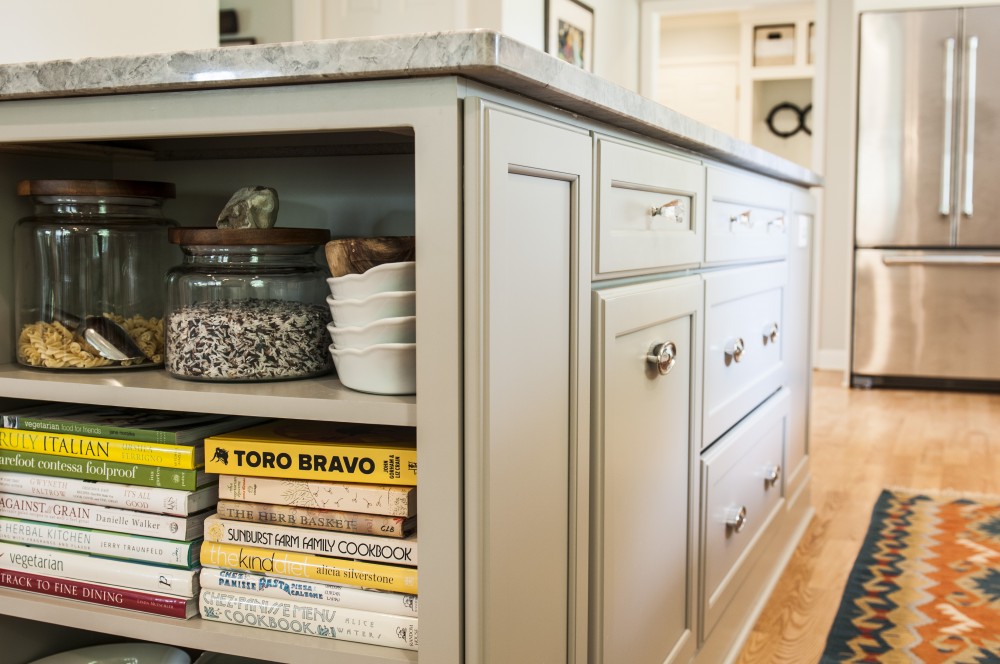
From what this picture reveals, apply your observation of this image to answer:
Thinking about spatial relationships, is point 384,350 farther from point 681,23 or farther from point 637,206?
point 681,23

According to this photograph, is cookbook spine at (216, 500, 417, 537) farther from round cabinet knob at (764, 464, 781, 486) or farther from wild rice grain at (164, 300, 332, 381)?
round cabinet knob at (764, 464, 781, 486)

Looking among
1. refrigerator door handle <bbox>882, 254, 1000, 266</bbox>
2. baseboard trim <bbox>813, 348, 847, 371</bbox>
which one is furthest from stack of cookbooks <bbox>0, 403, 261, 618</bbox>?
baseboard trim <bbox>813, 348, 847, 371</bbox>

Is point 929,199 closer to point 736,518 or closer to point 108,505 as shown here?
point 736,518

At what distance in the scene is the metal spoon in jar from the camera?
46.3 inches

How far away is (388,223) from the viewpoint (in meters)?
1.32

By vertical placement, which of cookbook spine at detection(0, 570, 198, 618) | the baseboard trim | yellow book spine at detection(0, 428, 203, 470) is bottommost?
the baseboard trim

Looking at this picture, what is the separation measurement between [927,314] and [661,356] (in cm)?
404

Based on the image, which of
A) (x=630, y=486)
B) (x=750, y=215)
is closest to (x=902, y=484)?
(x=750, y=215)

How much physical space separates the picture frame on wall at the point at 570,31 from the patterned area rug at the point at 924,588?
3019 mm

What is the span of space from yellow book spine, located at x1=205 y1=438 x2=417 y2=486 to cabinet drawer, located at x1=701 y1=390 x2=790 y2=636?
77 centimetres

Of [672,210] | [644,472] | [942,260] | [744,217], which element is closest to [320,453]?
[644,472]

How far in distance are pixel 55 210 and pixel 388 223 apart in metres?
0.41

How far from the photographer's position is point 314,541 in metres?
1.00

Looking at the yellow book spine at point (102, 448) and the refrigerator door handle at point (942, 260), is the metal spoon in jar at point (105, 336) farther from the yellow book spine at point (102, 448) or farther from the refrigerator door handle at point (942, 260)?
the refrigerator door handle at point (942, 260)
